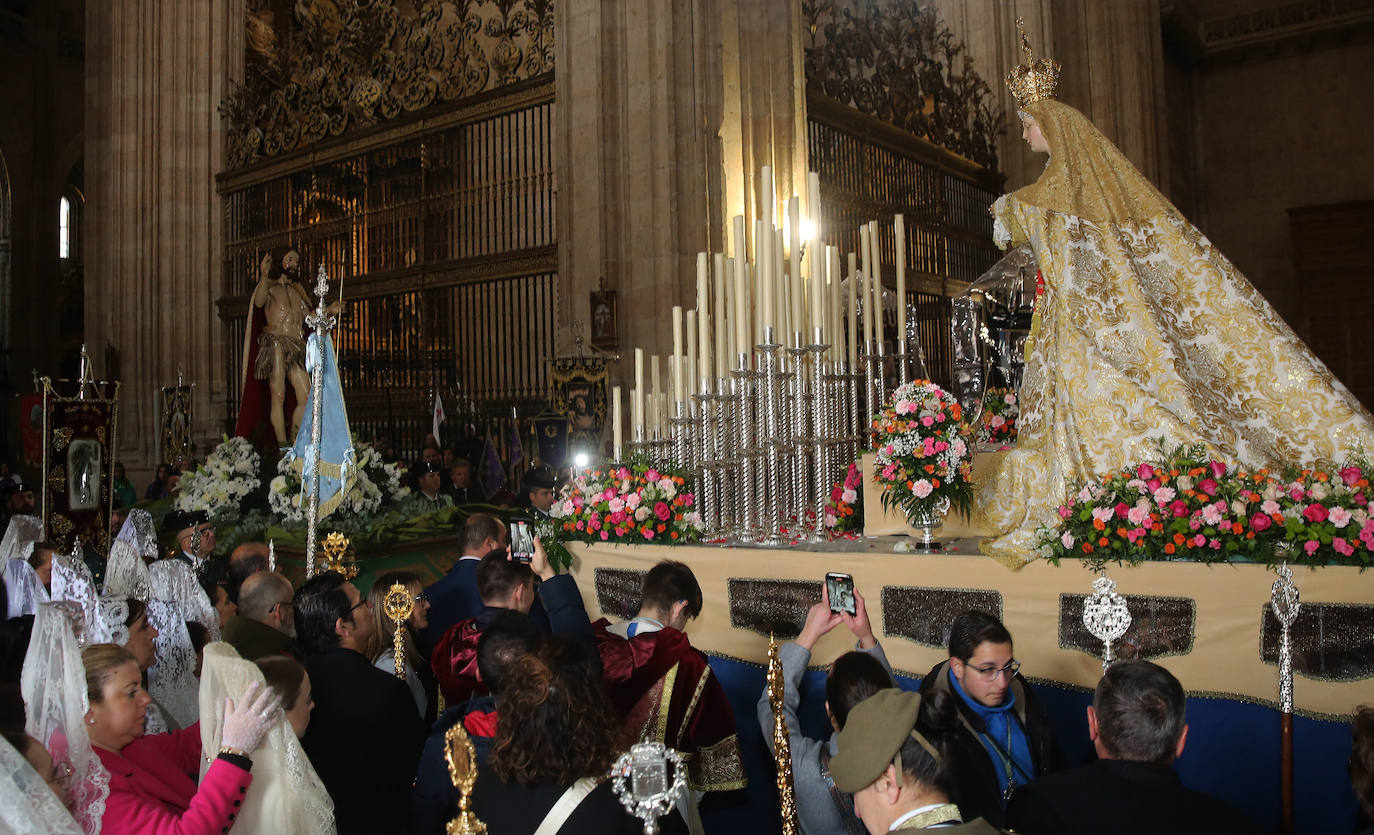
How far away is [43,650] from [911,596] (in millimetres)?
3202

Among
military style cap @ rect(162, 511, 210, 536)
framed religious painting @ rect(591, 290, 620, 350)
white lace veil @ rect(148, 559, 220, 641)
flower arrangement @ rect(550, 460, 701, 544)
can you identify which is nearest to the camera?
white lace veil @ rect(148, 559, 220, 641)

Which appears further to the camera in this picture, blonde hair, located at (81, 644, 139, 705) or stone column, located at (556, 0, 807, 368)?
stone column, located at (556, 0, 807, 368)

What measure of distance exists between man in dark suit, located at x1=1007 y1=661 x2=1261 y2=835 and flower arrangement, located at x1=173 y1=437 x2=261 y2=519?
7.76 meters

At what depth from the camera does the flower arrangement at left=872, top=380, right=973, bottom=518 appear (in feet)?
15.9

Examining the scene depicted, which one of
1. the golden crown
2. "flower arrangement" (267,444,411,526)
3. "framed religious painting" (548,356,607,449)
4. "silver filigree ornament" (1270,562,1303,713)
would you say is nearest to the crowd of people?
"silver filigree ornament" (1270,562,1303,713)

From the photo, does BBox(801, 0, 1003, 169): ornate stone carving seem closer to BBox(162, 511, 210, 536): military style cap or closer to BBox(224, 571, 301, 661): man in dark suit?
BBox(162, 511, 210, 536): military style cap

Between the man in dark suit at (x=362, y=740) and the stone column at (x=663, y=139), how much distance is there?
6.58m

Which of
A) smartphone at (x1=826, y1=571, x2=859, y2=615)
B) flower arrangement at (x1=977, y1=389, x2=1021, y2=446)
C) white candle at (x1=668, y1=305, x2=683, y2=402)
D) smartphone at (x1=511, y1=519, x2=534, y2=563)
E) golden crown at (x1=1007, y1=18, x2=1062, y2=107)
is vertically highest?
golden crown at (x1=1007, y1=18, x2=1062, y2=107)

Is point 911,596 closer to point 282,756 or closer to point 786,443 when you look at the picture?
point 786,443

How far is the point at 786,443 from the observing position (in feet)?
18.7

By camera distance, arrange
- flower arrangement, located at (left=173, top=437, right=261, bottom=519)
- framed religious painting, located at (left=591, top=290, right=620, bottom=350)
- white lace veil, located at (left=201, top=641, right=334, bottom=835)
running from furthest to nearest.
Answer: framed religious painting, located at (left=591, top=290, right=620, bottom=350) < flower arrangement, located at (left=173, top=437, right=261, bottom=519) < white lace veil, located at (left=201, top=641, right=334, bottom=835)

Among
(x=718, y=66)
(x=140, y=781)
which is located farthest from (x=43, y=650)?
(x=718, y=66)

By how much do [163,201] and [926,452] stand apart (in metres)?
14.2

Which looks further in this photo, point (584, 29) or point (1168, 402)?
point (584, 29)
